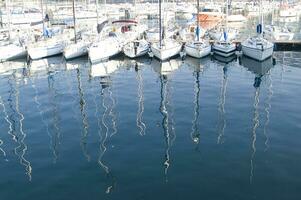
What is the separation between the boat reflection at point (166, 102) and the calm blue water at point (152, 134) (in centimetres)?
10

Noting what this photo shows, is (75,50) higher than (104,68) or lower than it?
higher

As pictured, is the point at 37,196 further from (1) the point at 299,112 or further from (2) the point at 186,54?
(2) the point at 186,54

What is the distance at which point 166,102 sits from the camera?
3528 cm

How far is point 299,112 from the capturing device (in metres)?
31.2

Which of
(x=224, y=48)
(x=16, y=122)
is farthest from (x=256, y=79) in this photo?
(x=16, y=122)

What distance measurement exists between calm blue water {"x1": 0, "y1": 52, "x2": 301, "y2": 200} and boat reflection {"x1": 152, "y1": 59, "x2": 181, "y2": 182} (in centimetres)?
10

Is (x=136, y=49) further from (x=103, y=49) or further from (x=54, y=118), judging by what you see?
(x=54, y=118)

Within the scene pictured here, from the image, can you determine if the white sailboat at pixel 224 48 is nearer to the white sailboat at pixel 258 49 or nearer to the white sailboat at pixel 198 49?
the white sailboat at pixel 198 49

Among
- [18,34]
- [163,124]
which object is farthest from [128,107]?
[18,34]

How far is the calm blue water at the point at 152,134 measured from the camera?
20391 mm

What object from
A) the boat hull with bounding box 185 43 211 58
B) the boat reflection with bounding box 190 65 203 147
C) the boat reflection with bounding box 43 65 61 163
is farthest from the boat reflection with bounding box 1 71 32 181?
the boat hull with bounding box 185 43 211 58

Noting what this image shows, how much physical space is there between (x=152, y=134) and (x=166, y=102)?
7904 mm

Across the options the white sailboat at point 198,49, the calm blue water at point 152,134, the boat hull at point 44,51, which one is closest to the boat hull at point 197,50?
the white sailboat at point 198,49

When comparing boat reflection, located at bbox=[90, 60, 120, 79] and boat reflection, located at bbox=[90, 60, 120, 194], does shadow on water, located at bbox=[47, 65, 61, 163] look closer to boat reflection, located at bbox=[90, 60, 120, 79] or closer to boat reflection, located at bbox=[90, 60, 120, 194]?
boat reflection, located at bbox=[90, 60, 120, 194]
